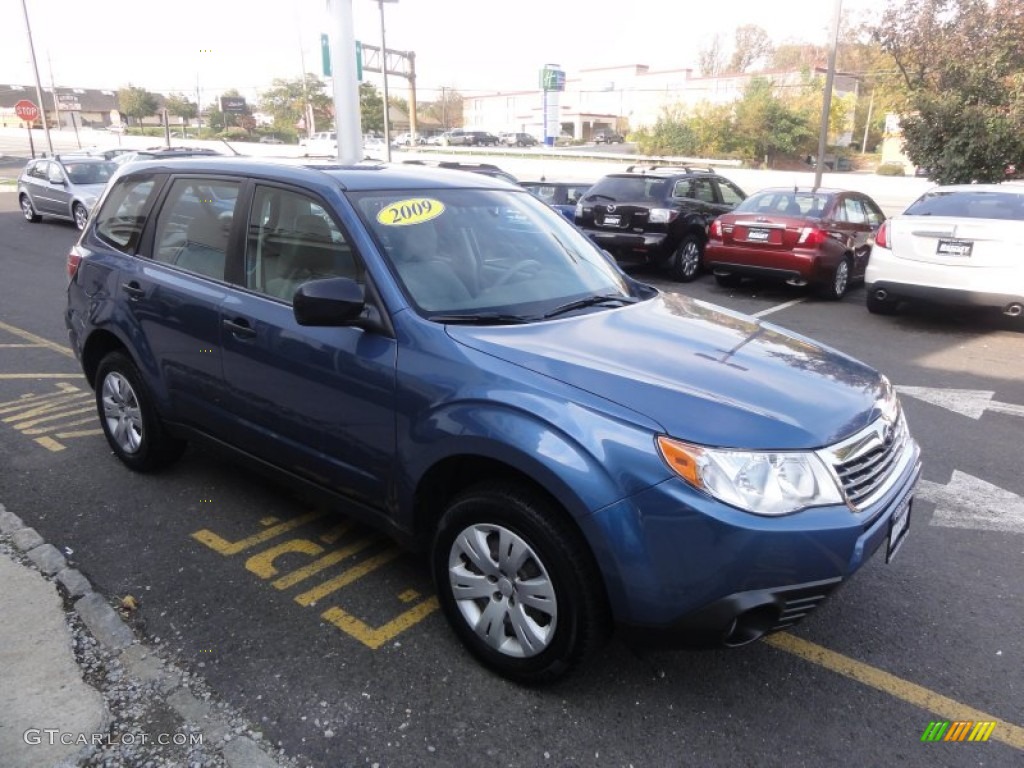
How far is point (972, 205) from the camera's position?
8.46 m

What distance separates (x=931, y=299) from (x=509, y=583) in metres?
7.43

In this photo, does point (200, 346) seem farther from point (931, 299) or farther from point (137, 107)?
point (137, 107)

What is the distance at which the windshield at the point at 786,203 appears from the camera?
10.3 m

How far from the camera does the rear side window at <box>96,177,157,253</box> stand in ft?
14.2

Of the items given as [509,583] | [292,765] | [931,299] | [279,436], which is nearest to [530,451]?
[509,583]

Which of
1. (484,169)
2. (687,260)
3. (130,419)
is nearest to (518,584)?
(130,419)

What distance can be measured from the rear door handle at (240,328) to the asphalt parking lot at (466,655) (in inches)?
41.7

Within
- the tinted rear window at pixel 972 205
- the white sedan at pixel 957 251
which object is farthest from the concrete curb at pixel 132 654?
the tinted rear window at pixel 972 205

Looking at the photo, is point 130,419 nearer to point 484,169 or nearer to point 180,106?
point 484,169

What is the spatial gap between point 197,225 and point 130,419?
129 centimetres

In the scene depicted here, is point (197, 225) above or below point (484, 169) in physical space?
above

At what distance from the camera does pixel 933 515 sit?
4.20 m

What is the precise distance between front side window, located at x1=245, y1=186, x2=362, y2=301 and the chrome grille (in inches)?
76.4

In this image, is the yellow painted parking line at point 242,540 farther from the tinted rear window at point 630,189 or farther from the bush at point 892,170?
the bush at point 892,170
